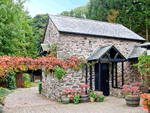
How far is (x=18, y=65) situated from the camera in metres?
8.39

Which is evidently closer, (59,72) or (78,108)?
(78,108)

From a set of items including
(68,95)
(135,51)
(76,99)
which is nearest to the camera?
(76,99)

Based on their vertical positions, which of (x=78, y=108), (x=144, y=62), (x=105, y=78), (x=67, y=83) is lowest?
(x=78, y=108)

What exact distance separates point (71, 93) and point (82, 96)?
0.73 m

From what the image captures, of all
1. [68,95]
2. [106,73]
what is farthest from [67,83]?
[106,73]

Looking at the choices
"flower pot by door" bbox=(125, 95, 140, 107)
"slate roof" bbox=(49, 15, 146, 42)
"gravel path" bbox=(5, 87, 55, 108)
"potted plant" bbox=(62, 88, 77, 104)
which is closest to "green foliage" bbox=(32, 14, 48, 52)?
"slate roof" bbox=(49, 15, 146, 42)

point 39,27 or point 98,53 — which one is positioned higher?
point 39,27

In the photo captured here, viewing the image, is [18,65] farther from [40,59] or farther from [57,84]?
[57,84]

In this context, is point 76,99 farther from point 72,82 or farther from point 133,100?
point 133,100

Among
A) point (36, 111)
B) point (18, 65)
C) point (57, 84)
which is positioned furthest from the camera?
point (57, 84)

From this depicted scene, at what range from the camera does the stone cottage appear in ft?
33.8

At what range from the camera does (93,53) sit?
1119 centimetres

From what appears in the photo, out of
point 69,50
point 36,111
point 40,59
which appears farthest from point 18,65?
point 69,50

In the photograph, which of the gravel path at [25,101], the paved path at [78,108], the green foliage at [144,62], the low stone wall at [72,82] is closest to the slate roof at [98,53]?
the low stone wall at [72,82]
